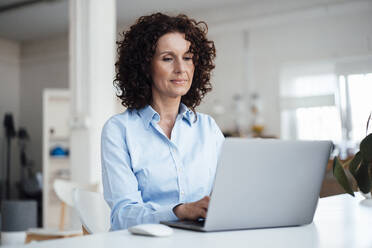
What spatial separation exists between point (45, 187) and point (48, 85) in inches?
136

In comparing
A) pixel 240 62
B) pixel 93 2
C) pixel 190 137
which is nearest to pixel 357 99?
pixel 240 62

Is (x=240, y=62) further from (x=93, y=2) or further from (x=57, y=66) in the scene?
(x=57, y=66)

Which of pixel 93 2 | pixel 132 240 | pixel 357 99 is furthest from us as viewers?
pixel 357 99

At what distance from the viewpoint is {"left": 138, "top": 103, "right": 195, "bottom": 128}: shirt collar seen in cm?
172

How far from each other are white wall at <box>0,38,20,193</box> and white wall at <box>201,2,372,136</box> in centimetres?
486

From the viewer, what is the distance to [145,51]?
182 centimetres

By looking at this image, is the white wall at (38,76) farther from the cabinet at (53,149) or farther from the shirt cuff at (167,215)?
the shirt cuff at (167,215)

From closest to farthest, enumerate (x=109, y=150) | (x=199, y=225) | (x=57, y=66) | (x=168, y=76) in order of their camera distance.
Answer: (x=199, y=225) → (x=109, y=150) → (x=168, y=76) → (x=57, y=66)

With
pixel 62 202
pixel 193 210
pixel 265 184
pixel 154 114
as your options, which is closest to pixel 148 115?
pixel 154 114

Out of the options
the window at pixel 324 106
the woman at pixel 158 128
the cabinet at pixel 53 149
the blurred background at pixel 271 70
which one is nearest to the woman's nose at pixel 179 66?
the woman at pixel 158 128

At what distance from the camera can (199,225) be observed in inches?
45.6

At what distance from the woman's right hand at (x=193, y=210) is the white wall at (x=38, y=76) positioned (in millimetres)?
9184

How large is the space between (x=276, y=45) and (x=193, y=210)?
269 inches

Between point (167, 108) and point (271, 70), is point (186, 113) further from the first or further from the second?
point (271, 70)
